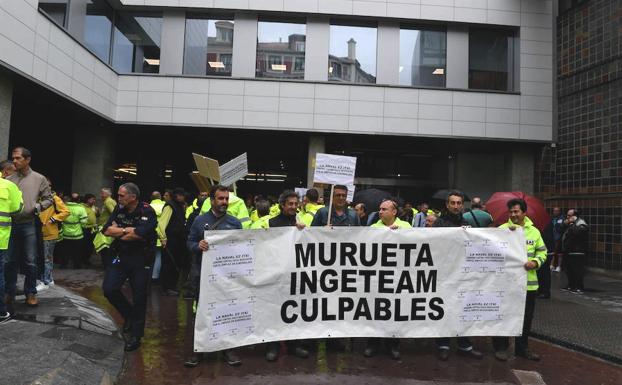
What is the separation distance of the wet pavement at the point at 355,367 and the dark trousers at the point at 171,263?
2.56 meters

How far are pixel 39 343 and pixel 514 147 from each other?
54.1 feet

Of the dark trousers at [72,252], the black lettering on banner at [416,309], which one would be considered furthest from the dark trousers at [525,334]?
the dark trousers at [72,252]

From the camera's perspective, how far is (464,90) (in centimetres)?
1697

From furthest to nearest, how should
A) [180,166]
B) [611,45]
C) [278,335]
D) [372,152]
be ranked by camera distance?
[180,166]
[372,152]
[611,45]
[278,335]

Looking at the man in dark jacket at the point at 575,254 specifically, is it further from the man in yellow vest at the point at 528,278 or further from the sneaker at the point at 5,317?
the sneaker at the point at 5,317

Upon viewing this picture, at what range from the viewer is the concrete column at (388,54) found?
673 inches

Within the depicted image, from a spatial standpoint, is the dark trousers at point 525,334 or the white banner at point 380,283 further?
the dark trousers at point 525,334

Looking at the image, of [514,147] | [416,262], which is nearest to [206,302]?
[416,262]

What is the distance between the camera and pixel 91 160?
54.8 feet

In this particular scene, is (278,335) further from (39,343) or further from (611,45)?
(611,45)

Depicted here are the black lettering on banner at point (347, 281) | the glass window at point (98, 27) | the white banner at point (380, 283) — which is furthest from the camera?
the glass window at point (98, 27)

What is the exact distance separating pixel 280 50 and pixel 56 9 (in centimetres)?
712

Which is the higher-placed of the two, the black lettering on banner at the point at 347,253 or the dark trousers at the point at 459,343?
the black lettering on banner at the point at 347,253

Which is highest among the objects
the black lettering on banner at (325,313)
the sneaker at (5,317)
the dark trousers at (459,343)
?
the black lettering on banner at (325,313)
